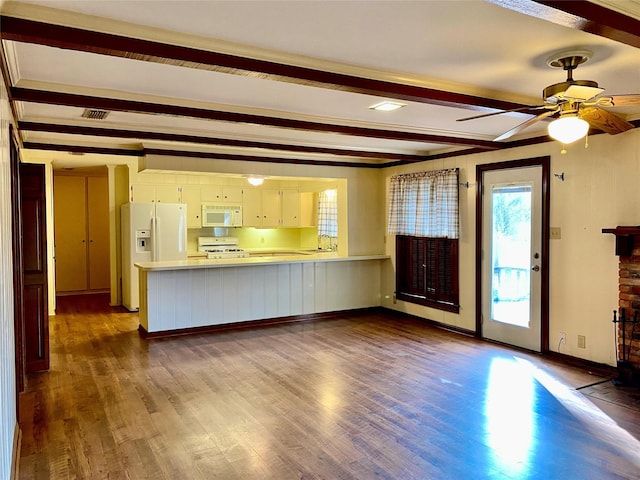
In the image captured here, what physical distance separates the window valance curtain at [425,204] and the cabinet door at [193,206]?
3.48 metres

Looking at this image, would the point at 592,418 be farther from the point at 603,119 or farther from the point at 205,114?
the point at 205,114

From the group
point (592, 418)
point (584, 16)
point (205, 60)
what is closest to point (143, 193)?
point (205, 60)

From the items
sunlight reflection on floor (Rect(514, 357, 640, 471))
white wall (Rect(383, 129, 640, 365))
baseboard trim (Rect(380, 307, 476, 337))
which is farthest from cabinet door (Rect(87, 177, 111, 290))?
sunlight reflection on floor (Rect(514, 357, 640, 471))

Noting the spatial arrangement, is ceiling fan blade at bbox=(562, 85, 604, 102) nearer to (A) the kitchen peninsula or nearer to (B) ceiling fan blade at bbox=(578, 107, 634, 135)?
(B) ceiling fan blade at bbox=(578, 107, 634, 135)

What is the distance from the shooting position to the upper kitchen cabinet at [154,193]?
24.9 feet

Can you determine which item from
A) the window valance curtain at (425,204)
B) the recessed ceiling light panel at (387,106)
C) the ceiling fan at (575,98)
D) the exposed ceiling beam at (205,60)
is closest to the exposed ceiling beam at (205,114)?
the recessed ceiling light panel at (387,106)

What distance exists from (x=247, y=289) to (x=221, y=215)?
103 inches

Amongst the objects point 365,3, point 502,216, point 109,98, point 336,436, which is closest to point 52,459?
point 336,436

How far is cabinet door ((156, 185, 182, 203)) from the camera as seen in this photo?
25.8 feet

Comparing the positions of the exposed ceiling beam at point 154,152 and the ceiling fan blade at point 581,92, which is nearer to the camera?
the ceiling fan blade at point 581,92

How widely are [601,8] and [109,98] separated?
10.3 feet

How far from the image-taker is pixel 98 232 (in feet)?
32.0

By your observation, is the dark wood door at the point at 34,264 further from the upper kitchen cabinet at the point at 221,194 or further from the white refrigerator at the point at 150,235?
the upper kitchen cabinet at the point at 221,194

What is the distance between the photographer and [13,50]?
2.62 m
